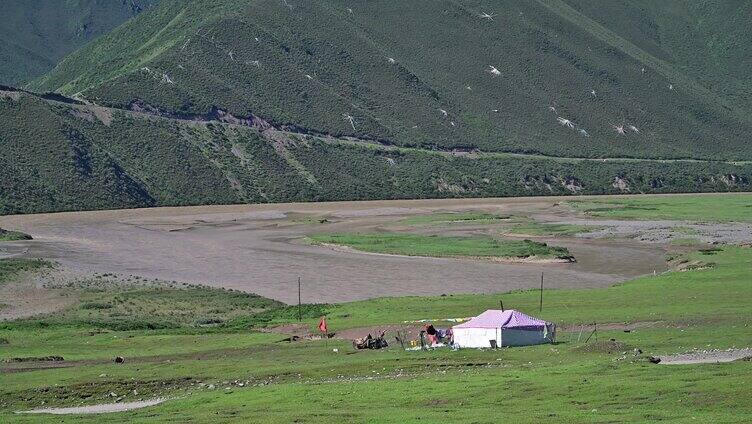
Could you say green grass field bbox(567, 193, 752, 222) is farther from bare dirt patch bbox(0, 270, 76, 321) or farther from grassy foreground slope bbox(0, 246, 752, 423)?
bare dirt patch bbox(0, 270, 76, 321)

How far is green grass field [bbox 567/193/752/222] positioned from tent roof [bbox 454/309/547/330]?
7562cm

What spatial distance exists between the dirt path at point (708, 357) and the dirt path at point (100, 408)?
1497cm

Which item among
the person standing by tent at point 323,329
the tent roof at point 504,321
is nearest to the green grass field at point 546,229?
the person standing by tent at point 323,329

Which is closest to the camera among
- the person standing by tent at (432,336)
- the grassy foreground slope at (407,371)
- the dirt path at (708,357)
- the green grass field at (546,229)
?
the grassy foreground slope at (407,371)

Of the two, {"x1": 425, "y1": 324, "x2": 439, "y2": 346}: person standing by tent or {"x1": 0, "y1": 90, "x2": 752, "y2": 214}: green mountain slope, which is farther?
{"x1": 0, "y1": 90, "x2": 752, "y2": 214}: green mountain slope

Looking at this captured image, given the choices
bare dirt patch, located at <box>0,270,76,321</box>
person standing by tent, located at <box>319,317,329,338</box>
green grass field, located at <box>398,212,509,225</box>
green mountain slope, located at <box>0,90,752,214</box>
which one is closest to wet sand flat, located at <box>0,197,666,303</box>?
green grass field, located at <box>398,212,509,225</box>

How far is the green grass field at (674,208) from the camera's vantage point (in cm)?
12850

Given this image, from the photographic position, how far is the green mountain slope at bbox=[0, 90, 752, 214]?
14625 cm

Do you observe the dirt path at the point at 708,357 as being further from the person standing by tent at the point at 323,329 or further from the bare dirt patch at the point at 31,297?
the bare dirt patch at the point at 31,297

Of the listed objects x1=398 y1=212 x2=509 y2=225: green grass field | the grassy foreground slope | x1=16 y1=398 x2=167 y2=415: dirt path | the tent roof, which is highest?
x1=398 y1=212 x2=509 y2=225: green grass field

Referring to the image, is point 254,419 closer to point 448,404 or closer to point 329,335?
point 448,404

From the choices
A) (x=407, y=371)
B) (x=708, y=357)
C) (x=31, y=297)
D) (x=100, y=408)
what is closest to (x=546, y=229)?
(x=31, y=297)

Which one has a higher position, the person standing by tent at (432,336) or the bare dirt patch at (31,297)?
the bare dirt patch at (31,297)

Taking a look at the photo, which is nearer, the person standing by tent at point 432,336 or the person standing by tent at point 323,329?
the person standing by tent at point 432,336
